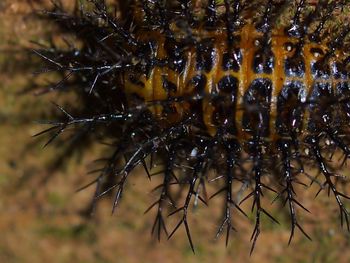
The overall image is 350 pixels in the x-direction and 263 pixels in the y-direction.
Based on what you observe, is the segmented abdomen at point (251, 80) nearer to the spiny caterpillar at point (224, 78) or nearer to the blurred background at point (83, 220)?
the spiny caterpillar at point (224, 78)

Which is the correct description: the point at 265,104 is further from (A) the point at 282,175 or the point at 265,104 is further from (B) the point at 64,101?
(B) the point at 64,101

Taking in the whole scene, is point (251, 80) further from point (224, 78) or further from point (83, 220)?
point (83, 220)

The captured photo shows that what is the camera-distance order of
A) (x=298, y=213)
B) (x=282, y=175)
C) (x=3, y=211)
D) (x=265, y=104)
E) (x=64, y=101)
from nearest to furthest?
(x=265, y=104) < (x=282, y=175) < (x=64, y=101) < (x=298, y=213) < (x=3, y=211)

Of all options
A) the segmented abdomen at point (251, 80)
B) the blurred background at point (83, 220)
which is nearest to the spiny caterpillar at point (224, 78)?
the segmented abdomen at point (251, 80)

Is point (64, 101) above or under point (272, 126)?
under

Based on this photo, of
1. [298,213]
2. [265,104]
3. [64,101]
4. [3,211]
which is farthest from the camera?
[3,211]

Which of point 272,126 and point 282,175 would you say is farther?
point 282,175

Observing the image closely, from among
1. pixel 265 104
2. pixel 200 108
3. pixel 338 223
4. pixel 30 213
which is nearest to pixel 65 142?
pixel 30 213

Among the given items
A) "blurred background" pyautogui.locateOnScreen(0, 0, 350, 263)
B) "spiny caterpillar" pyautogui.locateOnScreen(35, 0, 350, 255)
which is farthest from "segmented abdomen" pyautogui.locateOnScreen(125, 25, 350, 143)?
"blurred background" pyautogui.locateOnScreen(0, 0, 350, 263)

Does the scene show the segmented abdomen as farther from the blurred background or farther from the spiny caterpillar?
the blurred background

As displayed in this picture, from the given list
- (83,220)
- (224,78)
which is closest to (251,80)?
(224,78)
